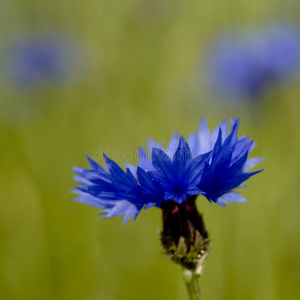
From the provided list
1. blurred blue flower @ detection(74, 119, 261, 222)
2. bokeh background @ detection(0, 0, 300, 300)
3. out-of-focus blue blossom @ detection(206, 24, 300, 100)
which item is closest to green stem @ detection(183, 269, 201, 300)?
blurred blue flower @ detection(74, 119, 261, 222)

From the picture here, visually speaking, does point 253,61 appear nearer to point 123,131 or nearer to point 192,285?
point 123,131

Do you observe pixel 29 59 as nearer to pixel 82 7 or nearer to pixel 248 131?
pixel 82 7

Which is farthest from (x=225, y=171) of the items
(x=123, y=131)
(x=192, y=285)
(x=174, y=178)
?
(x=123, y=131)

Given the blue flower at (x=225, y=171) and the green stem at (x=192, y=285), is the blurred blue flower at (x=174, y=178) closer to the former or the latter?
the blue flower at (x=225, y=171)

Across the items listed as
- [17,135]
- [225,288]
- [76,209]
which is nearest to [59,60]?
[17,135]

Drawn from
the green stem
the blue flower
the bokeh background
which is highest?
the bokeh background

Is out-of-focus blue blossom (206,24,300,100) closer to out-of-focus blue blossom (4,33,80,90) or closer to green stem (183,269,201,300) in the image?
out-of-focus blue blossom (4,33,80,90)
